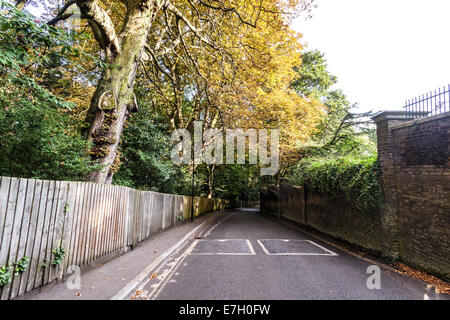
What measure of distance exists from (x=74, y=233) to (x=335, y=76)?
85.3 ft

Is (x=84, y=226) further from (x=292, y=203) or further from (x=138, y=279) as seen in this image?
(x=292, y=203)

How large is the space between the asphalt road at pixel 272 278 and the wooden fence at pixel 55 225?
148 centimetres

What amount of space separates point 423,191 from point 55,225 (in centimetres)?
777

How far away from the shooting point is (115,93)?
268 inches

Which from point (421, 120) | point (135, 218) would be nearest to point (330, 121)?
point (421, 120)

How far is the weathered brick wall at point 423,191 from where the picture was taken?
5.16 meters

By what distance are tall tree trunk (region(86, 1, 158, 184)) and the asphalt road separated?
3.34 m

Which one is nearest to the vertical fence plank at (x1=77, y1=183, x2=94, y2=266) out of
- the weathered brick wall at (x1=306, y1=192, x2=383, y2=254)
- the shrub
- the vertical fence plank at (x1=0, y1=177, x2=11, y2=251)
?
the vertical fence plank at (x1=0, y1=177, x2=11, y2=251)

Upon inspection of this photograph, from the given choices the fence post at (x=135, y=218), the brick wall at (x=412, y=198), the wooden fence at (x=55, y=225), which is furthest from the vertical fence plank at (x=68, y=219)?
the brick wall at (x=412, y=198)

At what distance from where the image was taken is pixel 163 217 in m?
11.6

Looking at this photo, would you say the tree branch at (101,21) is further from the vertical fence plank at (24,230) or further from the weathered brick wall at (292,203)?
the weathered brick wall at (292,203)

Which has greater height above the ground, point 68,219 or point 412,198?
point 412,198

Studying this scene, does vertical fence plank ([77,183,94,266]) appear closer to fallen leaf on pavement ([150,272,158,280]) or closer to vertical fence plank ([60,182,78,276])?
vertical fence plank ([60,182,78,276])

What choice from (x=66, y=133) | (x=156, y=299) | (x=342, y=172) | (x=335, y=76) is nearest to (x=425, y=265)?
(x=342, y=172)
